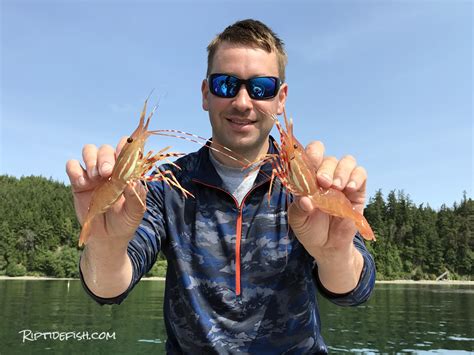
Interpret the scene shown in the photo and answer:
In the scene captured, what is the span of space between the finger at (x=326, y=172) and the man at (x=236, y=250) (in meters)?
0.13

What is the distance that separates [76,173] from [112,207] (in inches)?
12.4

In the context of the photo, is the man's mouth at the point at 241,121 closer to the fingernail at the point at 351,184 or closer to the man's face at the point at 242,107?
the man's face at the point at 242,107

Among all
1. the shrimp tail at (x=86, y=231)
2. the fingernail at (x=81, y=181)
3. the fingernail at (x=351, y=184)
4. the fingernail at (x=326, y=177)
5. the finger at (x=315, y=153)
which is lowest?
the shrimp tail at (x=86, y=231)

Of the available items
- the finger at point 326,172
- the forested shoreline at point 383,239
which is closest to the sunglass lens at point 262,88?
the finger at point 326,172

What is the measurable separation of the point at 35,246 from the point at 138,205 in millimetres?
136792

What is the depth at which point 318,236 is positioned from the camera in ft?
9.87

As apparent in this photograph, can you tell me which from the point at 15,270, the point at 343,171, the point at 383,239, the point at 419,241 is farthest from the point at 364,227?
the point at 419,241

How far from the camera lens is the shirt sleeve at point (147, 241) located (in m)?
3.55

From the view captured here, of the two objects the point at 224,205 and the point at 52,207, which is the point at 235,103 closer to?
the point at 224,205

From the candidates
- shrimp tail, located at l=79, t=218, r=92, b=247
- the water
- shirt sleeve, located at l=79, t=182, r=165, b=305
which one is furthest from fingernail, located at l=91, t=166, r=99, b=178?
the water

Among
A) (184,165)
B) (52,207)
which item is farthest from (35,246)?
(184,165)

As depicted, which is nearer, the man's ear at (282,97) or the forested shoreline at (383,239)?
the man's ear at (282,97)

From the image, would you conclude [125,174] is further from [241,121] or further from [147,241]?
[241,121]

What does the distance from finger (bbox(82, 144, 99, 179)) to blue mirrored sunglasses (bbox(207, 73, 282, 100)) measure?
1.33 meters
